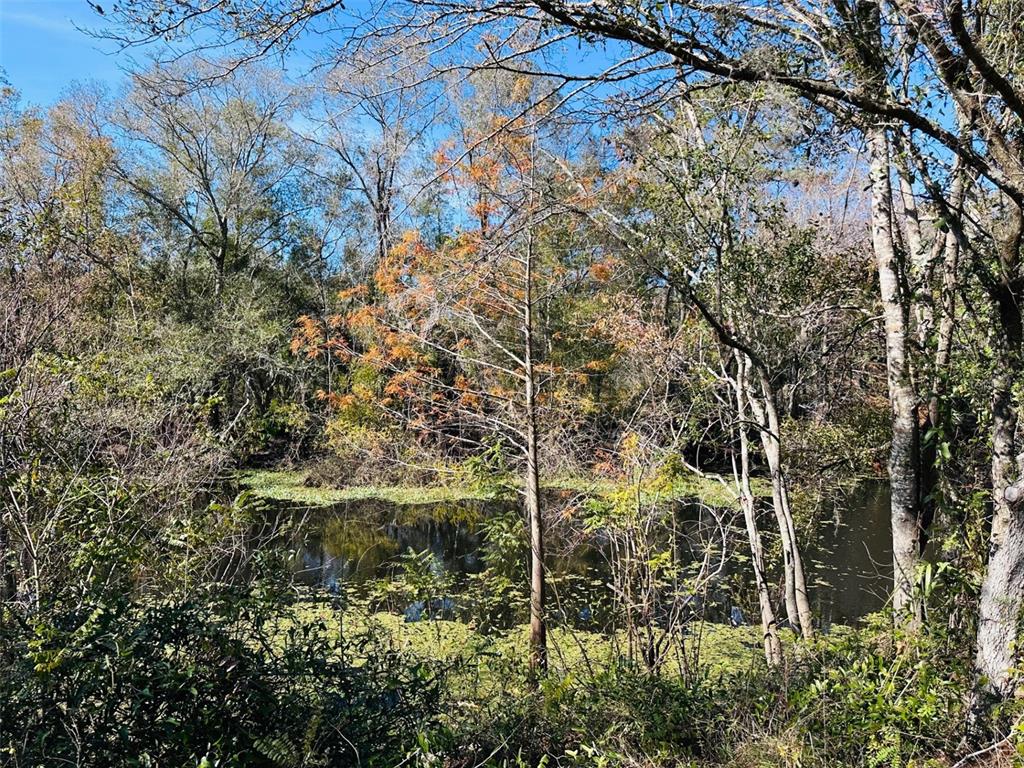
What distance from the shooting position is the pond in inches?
345

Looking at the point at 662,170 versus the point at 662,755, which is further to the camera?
the point at 662,170

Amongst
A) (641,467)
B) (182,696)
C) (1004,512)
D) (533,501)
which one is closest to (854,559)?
(533,501)

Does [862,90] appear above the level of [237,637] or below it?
above

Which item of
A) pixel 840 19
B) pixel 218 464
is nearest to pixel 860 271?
pixel 840 19

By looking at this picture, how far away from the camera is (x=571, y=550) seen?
990 centimetres

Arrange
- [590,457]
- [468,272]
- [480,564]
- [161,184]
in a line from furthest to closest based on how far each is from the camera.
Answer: [161,184], [480,564], [590,457], [468,272]

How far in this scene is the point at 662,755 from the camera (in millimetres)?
2859

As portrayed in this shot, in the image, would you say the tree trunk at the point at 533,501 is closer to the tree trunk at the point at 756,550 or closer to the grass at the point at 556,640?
the grass at the point at 556,640

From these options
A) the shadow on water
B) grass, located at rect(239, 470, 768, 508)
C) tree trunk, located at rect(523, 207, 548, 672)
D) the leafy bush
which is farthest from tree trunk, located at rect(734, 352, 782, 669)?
grass, located at rect(239, 470, 768, 508)

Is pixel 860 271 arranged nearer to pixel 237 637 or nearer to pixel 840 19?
pixel 840 19

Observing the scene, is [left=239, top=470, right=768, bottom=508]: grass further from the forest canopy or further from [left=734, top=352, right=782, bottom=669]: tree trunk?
[left=734, top=352, right=782, bottom=669]: tree trunk

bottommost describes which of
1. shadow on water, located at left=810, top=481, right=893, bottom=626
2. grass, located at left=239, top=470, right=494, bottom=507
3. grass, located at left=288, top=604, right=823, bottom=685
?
grass, located at left=288, top=604, right=823, bottom=685

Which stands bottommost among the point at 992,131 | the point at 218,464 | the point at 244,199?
the point at 218,464

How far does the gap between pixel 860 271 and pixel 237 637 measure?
270 inches
